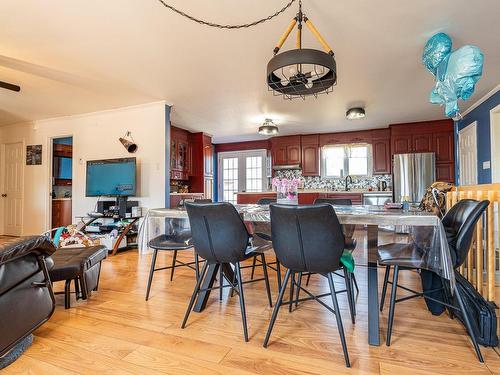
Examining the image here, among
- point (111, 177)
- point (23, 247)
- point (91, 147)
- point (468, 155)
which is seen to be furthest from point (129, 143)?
point (468, 155)

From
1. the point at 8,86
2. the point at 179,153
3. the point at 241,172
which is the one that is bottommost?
the point at 241,172

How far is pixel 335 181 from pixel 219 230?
5.62 metres

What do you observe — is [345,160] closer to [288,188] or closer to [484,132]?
[484,132]

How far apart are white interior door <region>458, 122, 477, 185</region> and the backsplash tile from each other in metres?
1.40

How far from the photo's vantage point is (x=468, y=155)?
4.85 meters

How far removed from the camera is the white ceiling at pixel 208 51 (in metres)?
2.18

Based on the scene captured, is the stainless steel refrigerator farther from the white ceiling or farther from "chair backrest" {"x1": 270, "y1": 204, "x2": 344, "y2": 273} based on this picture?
"chair backrest" {"x1": 270, "y1": 204, "x2": 344, "y2": 273}

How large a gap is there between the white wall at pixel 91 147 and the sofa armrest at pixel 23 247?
2.77 metres

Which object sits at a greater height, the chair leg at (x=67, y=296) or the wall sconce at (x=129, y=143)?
the wall sconce at (x=129, y=143)

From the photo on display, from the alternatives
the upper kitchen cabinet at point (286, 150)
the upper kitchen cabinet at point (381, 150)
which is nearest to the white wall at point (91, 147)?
the upper kitchen cabinet at point (286, 150)

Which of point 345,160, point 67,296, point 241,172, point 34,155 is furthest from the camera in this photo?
point 241,172

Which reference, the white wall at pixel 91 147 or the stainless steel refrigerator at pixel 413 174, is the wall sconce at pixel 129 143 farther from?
the stainless steel refrigerator at pixel 413 174

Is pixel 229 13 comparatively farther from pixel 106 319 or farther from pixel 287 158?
pixel 287 158

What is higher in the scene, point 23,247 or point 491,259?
point 23,247
